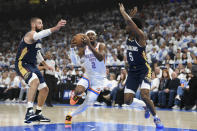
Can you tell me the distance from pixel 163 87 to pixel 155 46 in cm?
365

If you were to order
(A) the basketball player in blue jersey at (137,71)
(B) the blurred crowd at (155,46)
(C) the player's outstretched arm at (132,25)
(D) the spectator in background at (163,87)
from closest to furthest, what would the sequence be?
(C) the player's outstretched arm at (132,25)
(A) the basketball player in blue jersey at (137,71)
(D) the spectator in background at (163,87)
(B) the blurred crowd at (155,46)

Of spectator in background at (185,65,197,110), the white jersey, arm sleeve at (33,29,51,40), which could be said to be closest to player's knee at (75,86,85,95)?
the white jersey

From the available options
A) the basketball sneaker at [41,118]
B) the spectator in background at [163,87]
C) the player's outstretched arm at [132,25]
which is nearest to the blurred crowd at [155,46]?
the spectator in background at [163,87]

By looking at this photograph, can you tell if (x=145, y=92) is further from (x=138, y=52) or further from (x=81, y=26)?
(x=81, y=26)

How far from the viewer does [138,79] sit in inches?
237

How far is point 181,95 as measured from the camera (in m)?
10.8

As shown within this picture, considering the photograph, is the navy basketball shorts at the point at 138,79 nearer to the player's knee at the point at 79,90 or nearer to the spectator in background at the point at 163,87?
the player's knee at the point at 79,90

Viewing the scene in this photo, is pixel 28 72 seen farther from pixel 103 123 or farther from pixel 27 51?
pixel 103 123

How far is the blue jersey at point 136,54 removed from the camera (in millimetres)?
5883

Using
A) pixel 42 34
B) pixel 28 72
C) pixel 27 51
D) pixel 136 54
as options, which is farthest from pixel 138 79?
pixel 27 51

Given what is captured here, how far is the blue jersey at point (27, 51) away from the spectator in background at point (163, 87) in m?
6.13

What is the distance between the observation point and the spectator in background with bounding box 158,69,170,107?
11312 mm

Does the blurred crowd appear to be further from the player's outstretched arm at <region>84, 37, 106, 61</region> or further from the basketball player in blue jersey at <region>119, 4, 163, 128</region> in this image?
the player's outstretched arm at <region>84, 37, 106, 61</region>

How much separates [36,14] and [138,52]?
24.9 metres
